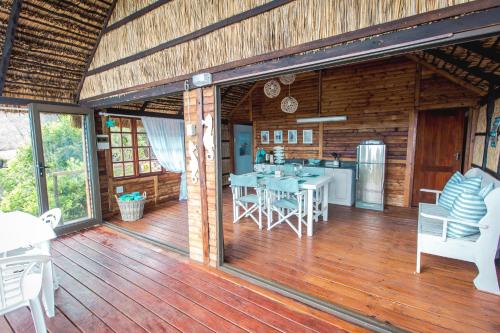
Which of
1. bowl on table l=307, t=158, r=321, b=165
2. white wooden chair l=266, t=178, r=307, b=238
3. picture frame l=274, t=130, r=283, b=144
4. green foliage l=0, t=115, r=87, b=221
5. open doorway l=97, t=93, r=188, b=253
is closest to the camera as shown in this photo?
white wooden chair l=266, t=178, r=307, b=238

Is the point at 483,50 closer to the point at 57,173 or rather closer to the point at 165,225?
the point at 165,225

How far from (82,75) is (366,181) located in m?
5.46

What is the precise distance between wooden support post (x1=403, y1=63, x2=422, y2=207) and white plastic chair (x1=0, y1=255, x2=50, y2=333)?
5530 mm

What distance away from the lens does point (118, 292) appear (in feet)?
7.93

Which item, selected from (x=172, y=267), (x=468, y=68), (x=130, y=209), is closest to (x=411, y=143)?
(x=468, y=68)

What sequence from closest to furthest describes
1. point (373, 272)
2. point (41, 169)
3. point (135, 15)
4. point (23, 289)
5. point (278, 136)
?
1. point (23, 289)
2. point (373, 272)
3. point (135, 15)
4. point (41, 169)
5. point (278, 136)

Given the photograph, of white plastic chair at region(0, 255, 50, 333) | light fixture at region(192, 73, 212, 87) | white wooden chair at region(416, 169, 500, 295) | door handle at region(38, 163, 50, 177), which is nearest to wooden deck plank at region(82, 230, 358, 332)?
door handle at region(38, 163, 50, 177)

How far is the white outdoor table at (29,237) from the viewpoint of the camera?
1.99 m

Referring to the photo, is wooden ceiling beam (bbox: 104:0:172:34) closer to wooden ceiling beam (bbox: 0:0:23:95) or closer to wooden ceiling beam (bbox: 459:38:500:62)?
wooden ceiling beam (bbox: 0:0:23:95)

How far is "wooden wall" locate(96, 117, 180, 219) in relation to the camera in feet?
15.1

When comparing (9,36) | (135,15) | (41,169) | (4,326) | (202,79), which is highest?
(135,15)

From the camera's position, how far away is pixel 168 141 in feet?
18.2

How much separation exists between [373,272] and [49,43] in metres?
4.97

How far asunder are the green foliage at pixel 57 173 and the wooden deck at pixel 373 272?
8.75ft
